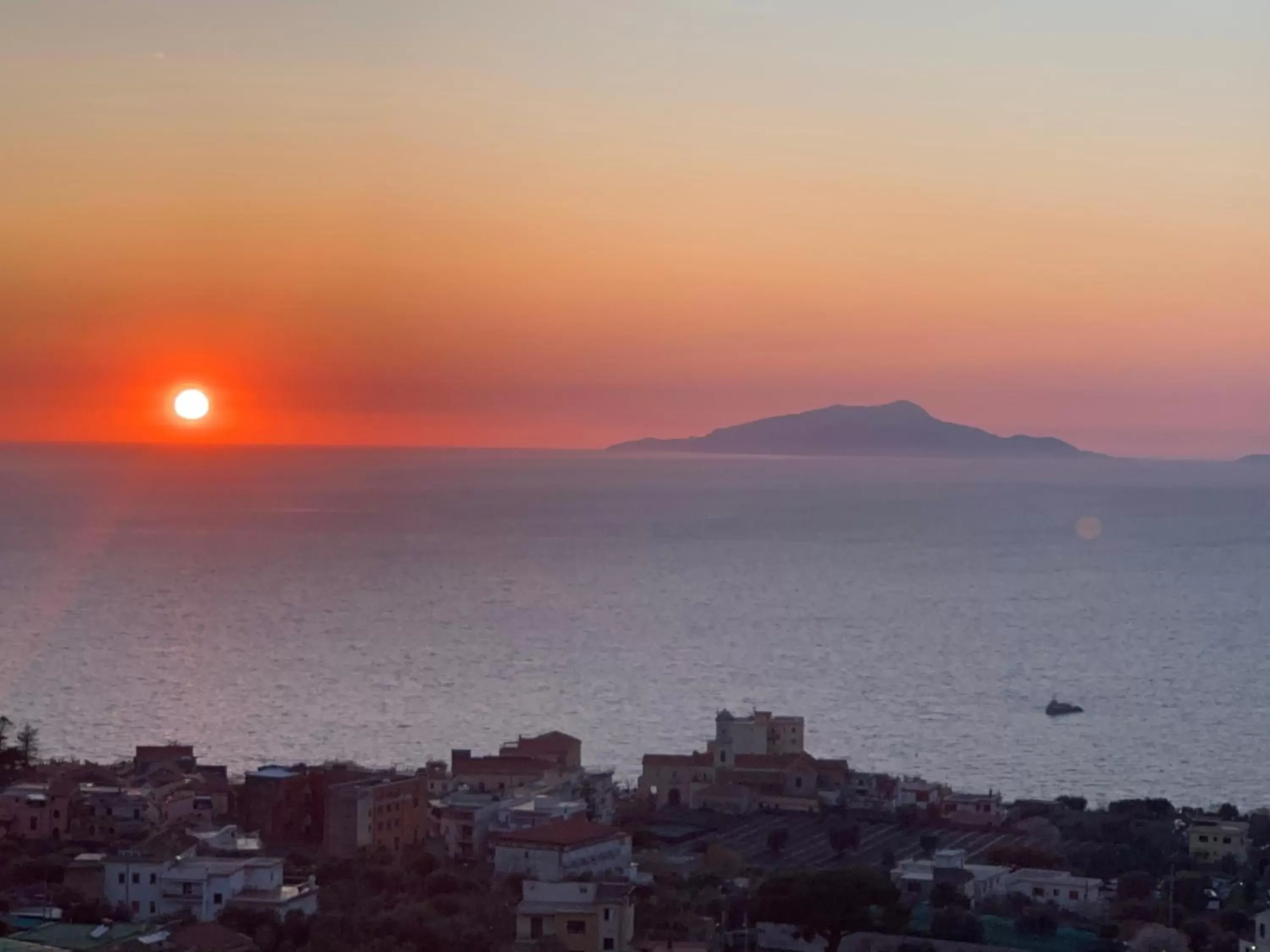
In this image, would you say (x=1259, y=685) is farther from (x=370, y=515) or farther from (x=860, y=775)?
(x=370, y=515)

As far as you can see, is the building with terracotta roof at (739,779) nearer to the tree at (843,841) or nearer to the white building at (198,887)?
the tree at (843,841)

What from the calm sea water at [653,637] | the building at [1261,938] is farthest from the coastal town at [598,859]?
the calm sea water at [653,637]

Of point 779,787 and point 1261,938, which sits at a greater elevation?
point 779,787

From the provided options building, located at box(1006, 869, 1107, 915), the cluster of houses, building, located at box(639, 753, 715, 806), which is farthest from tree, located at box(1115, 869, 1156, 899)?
building, located at box(639, 753, 715, 806)

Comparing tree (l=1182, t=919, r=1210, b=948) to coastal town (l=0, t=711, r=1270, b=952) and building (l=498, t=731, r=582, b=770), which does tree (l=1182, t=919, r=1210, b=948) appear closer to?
coastal town (l=0, t=711, r=1270, b=952)

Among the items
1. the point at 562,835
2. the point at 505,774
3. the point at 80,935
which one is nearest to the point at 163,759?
the point at 505,774

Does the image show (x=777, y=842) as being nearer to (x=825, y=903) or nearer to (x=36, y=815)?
(x=825, y=903)

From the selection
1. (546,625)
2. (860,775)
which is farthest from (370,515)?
(860,775)
